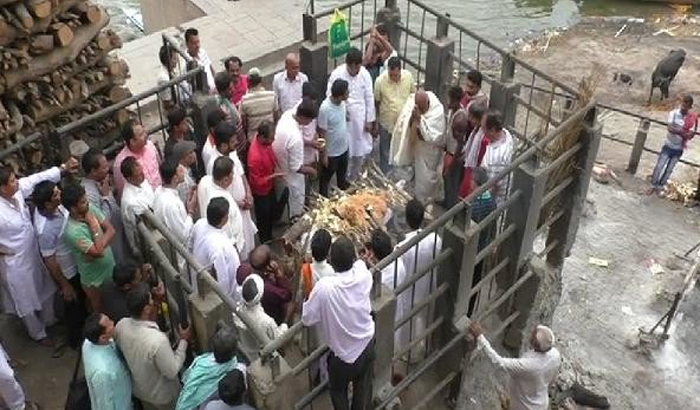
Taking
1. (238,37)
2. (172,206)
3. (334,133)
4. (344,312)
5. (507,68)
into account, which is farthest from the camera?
(238,37)

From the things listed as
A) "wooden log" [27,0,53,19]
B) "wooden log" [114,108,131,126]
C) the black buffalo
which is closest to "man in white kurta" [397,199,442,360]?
"wooden log" [114,108,131,126]

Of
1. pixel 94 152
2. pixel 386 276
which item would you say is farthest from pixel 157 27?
pixel 386 276

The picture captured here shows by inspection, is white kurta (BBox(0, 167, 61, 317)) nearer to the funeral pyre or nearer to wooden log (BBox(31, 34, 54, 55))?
wooden log (BBox(31, 34, 54, 55))

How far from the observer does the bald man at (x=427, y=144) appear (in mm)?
7781

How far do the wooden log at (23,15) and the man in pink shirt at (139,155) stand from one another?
4.44ft

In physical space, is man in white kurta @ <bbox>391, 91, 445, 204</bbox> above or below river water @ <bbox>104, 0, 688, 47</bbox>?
above

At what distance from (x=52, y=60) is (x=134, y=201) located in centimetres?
202

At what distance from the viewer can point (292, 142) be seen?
726cm

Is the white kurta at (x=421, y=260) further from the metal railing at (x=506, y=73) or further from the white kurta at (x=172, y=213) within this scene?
the white kurta at (x=172, y=213)

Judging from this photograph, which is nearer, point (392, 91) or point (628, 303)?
point (392, 91)

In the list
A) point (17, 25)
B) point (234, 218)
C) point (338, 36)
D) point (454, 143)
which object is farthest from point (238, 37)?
point (234, 218)

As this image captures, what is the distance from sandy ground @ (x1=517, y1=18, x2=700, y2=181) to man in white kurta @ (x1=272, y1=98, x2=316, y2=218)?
26.4 feet

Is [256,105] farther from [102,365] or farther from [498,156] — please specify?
[102,365]

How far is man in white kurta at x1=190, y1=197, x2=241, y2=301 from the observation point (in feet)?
19.1
